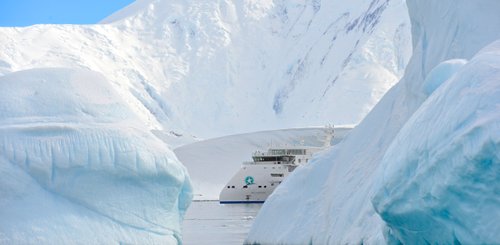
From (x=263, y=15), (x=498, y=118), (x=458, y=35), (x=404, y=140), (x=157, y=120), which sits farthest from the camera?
(x=263, y=15)

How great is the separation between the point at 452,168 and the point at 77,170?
7.71m

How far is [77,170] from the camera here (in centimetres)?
1652

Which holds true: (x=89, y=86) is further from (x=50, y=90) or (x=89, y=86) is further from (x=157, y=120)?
(x=157, y=120)

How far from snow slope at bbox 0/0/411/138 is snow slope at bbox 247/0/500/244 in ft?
381

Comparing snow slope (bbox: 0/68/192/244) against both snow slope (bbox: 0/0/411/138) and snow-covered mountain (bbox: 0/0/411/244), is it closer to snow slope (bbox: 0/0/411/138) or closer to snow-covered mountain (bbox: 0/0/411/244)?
snow-covered mountain (bbox: 0/0/411/244)

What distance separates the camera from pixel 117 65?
151625 mm

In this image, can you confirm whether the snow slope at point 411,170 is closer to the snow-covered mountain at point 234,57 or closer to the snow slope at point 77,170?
the snow slope at point 77,170

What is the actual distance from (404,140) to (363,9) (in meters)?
148

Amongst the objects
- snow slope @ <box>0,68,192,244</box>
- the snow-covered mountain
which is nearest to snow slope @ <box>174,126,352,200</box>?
the snow-covered mountain

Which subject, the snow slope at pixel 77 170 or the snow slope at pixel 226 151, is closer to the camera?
the snow slope at pixel 77 170

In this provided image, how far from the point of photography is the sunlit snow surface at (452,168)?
9969 mm

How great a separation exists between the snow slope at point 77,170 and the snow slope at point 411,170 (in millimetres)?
2688

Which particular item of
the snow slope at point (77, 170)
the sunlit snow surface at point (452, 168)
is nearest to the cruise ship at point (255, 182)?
the snow slope at point (77, 170)

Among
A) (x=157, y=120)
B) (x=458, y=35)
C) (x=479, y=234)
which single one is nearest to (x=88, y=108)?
(x=458, y=35)
